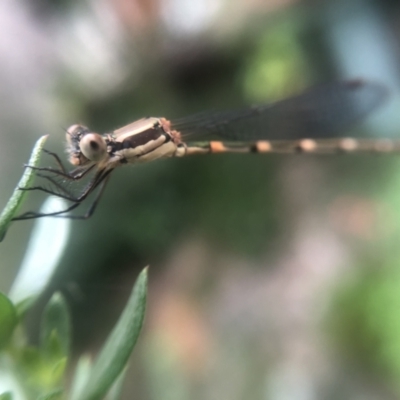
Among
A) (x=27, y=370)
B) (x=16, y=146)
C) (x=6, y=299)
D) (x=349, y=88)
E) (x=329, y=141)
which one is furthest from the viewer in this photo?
(x=329, y=141)

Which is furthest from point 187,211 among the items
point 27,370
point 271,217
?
point 27,370

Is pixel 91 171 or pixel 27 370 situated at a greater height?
pixel 91 171

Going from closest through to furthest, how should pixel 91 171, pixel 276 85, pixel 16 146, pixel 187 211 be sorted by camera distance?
pixel 91 171 → pixel 16 146 → pixel 187 211 → pixel 276 85

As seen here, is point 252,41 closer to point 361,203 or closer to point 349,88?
point 349,88

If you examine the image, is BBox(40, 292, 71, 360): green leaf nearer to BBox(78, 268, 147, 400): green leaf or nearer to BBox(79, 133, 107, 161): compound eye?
BBox(78, 268, 147, 400): green leaf

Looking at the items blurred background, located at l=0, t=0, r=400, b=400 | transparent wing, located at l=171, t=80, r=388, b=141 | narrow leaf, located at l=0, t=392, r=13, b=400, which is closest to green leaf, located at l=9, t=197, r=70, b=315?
narrow leaf, located at l=0, t=392, r=13, b=400
